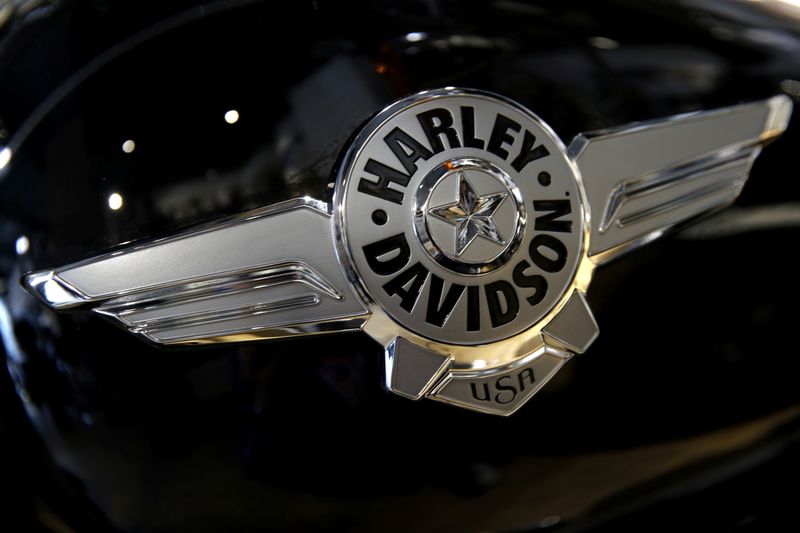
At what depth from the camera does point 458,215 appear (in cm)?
60

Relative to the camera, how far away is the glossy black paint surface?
0.59m

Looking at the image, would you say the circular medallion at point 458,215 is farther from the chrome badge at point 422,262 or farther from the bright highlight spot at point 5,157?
the bright highlight spot at point 5,157

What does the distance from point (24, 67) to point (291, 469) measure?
0.39 m

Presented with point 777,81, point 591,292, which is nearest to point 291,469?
point 591,292

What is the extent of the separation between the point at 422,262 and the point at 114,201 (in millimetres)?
233

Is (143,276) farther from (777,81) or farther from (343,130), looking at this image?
(777,81)

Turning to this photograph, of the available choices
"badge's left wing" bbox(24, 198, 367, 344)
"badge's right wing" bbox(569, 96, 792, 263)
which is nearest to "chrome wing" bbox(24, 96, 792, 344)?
"badge's left wing" bbox(24, 198, 367, 344)

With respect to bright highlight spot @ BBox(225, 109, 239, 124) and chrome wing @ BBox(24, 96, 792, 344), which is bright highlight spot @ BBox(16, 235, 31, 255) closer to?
chrome wing @ BBox(24, 96, 792, 344)

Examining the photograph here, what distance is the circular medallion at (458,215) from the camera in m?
0.59

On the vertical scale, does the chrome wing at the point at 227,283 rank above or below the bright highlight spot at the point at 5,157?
below

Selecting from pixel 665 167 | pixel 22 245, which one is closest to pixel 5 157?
pixel 22 245

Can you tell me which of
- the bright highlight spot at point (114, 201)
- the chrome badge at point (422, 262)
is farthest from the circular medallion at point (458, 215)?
the bright highlight spot at point (114, 201)

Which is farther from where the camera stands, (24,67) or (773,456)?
(773,456)

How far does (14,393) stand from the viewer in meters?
0.60
